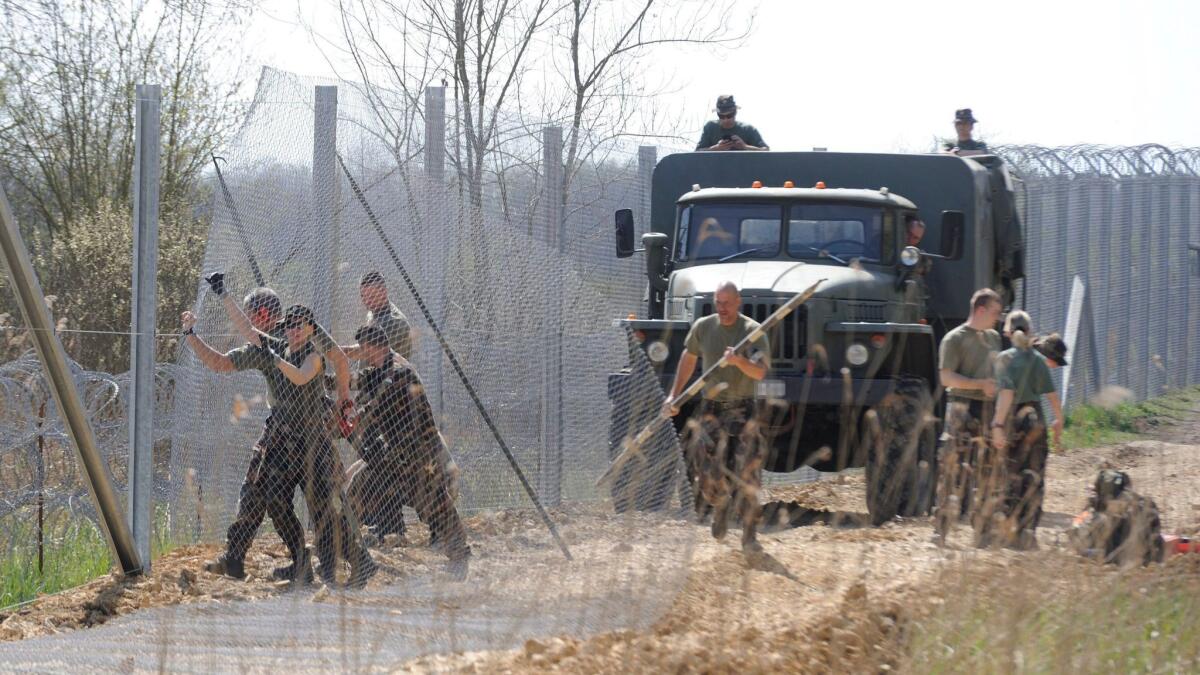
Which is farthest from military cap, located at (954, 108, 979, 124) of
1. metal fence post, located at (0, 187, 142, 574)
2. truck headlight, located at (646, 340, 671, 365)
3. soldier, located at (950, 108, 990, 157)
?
metal fence post, located at (0, 187, 142, 574)

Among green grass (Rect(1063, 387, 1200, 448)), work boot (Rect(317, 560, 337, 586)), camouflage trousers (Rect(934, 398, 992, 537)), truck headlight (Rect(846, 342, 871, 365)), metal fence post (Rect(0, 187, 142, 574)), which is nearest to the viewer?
metal fence post (Rect(0, 187, 142, 574))

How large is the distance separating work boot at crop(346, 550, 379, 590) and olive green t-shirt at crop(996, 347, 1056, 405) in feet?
13.0

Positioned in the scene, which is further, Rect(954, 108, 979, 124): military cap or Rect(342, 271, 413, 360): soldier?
Rect(954, 108, 979, 124): military cap

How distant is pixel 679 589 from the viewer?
615 centimetres

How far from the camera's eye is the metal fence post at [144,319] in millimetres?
7086

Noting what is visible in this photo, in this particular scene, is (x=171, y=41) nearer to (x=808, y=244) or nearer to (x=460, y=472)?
(x=808, y=244)

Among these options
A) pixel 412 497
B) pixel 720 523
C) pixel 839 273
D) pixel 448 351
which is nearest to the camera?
pixel 412 497

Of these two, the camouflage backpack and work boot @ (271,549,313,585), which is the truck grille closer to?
the camouflage backpack

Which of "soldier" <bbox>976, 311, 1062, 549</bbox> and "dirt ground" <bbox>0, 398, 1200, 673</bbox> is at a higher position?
"soldier" <bbox>976, 311, 1062, 549</bbox>

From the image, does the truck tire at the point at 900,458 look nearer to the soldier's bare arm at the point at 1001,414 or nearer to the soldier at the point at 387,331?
the soldier's bare arm at the point at 1001,414

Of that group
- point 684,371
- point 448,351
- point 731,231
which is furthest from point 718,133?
point 448,351

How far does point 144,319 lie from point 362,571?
1640mm

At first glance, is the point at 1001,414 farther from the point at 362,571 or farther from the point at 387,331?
the point at 362,571

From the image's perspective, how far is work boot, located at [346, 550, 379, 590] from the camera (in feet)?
21.2
